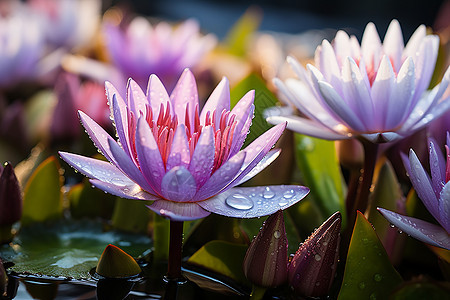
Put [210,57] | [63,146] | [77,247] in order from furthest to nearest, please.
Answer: [210,57], [63,146], [77,247]

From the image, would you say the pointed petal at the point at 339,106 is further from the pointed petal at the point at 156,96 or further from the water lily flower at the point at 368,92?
the pointed petal at the point at 156,96

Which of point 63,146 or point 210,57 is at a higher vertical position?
point 210,57

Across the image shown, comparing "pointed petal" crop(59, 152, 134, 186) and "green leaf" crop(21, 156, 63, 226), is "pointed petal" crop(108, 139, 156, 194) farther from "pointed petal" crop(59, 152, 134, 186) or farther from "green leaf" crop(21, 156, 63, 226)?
"green leaf" crop(21, 156, 63, 226)

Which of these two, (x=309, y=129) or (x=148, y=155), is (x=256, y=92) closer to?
(x=309, y=129)

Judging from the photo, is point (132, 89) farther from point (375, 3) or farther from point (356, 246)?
point (375, 3)

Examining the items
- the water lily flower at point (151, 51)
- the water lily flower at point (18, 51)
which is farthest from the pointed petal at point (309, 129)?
the water lily flower at point (18, 51)

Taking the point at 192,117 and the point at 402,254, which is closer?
the point at 192,117

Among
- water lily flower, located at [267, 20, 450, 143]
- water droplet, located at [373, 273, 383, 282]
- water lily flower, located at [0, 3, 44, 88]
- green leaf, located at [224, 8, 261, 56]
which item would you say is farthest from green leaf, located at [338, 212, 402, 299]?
green leaf, located at [224, 8, 261, 56]

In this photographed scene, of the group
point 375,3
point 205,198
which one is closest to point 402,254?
point 205,198
